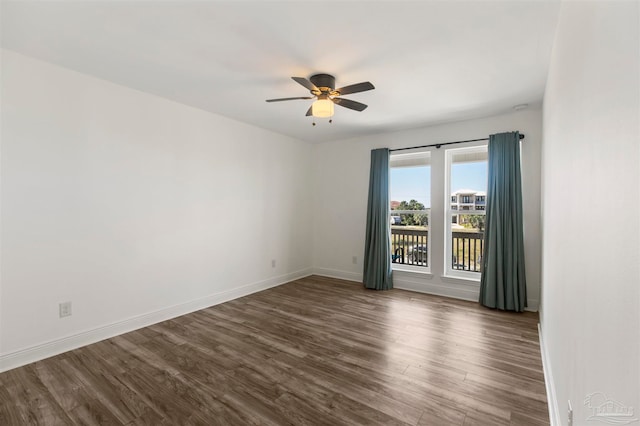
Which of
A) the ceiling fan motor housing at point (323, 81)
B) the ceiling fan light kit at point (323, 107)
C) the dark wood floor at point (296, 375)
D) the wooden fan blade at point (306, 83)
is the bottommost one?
the dark wood floor at point (296, 375)

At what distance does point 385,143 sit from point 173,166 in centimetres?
332

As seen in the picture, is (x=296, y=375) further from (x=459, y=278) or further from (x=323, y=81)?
(x=459, y=278)

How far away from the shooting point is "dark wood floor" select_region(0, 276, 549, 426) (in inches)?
75.7

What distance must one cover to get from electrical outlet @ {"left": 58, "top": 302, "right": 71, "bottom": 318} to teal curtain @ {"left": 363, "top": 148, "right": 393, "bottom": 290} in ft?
12.6

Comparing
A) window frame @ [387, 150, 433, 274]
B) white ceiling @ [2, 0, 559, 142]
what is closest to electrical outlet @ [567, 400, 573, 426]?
white ceiling @ [2, 0, 559, 142]

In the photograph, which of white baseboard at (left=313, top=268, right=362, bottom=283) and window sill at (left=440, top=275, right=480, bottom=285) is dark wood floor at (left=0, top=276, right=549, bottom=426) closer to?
window sill at (left=440, top=275, right=480, bottom=285)

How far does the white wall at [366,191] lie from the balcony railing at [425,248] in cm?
27

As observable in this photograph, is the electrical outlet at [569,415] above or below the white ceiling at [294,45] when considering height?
below

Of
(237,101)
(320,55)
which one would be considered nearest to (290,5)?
(320,55)

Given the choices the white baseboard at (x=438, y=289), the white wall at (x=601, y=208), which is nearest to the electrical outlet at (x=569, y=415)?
the white wall at (x=601, y=208)

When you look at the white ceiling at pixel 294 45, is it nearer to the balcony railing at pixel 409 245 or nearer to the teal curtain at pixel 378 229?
the teal curtain at pixel 378 229

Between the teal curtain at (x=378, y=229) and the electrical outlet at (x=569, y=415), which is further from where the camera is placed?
the teal curtain at (x=378, y=229)

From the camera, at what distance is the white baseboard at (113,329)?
2504 mm

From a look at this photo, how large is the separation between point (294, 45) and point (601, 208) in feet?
7.34
